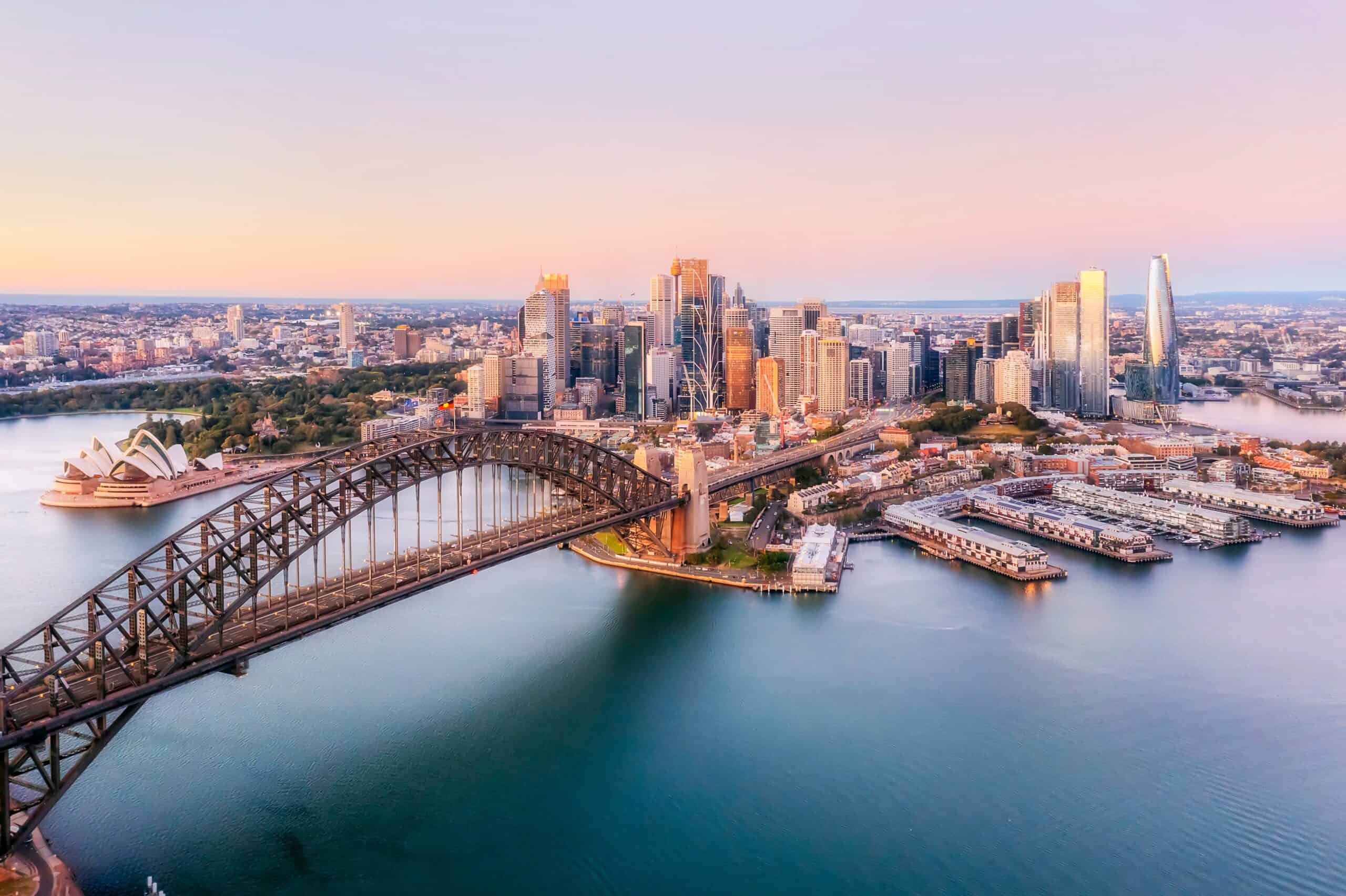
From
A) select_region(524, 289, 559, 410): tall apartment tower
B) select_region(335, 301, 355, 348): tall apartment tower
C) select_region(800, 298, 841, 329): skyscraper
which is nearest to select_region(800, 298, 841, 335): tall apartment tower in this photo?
select_region(800, 298, 841, 329): skyscraper

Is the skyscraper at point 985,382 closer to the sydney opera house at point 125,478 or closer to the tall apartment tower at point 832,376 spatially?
the tall apartment tower at point 832,376

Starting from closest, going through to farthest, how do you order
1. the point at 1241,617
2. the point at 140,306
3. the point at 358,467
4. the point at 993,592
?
the point at 358,467 < the point at 1241,617 < the point at 993,592 < the point at 140,306

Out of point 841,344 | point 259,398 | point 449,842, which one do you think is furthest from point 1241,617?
point 259,398

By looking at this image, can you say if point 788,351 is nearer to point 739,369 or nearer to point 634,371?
point 739,369

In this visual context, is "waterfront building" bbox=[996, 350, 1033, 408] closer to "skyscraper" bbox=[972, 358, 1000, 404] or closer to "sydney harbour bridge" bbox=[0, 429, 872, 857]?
"skyscraper" bbox=[972, 358, 1000, 404]

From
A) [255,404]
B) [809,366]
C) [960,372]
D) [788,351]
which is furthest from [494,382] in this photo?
[960,372]

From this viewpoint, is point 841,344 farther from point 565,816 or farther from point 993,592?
point 565,816
